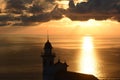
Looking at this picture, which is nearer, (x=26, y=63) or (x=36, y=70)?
(x=36, y=70)

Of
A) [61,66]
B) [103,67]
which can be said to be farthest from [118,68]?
[61,66]

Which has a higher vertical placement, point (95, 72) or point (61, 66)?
point (61, 66)

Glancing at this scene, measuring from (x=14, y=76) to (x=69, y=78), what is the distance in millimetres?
51879

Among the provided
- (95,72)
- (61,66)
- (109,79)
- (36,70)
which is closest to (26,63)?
(36,70)

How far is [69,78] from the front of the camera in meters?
69.6

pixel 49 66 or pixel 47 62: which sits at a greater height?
pixel 47 62

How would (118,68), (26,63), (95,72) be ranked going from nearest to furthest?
(95,72), (118,68), (26,63)

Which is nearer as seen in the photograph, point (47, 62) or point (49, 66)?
point (49, 66)

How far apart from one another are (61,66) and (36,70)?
59.6 meters

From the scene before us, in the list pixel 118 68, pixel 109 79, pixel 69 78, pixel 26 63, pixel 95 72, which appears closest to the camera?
pixel 69 78

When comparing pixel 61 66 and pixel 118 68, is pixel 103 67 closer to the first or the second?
pixel 118 68

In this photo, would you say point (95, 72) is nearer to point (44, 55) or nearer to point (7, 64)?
point (7, 64)

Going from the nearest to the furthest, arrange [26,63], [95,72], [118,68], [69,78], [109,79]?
[69,78], [109,79], [95,72], [118,68], [26,63]

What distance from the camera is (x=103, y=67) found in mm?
144875
